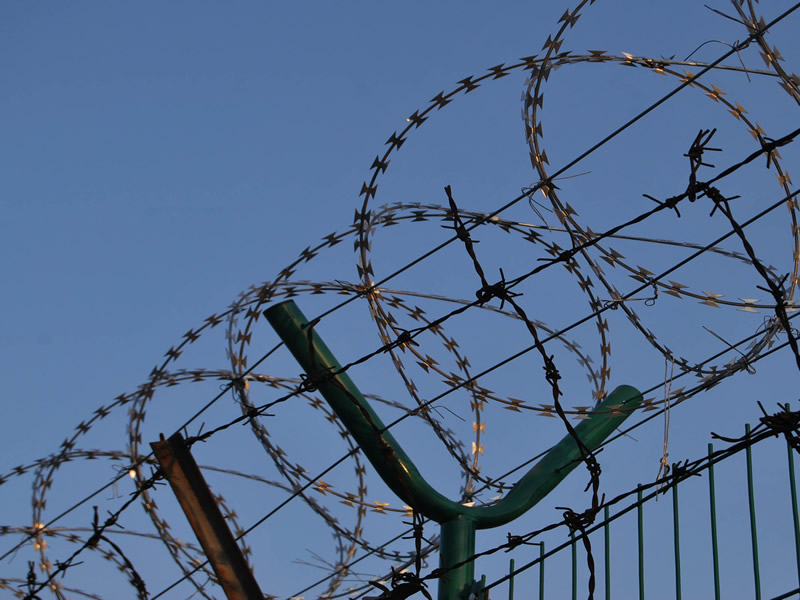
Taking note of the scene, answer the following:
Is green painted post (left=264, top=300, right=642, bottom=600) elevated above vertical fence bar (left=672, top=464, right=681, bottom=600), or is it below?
above

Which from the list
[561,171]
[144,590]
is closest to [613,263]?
[561,171]

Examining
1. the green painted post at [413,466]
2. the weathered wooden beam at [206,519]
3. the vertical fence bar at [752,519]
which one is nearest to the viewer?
the vertical fence bar at [752,519]

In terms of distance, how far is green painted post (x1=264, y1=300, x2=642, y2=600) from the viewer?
4953 millimetres

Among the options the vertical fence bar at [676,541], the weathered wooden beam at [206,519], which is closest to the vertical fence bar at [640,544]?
the vertical fence bar at [676,541]

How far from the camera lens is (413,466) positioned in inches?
205

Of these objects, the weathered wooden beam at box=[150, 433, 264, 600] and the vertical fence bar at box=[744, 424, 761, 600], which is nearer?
the vertical fence bar at box=[744, 424, 761, 600]

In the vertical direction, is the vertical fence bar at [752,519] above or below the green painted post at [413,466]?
below

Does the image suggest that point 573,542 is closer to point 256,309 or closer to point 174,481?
point 174,481

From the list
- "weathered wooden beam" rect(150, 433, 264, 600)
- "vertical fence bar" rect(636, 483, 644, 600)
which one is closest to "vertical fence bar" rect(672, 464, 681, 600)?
"vertical fence bar" rect(636, 483, 644, 600)

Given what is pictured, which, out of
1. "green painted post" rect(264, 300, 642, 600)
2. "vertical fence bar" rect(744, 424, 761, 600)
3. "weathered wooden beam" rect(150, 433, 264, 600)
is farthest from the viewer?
"green painted post" rect(264, 300, 642, 600)

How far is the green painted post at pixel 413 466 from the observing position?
495cm

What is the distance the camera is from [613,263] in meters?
4.97

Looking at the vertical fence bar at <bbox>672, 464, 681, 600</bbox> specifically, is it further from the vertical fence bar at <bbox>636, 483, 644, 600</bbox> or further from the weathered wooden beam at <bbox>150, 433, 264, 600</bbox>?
the weathered wooden beam at <bbox>150, 433, 264, 600</bbox>

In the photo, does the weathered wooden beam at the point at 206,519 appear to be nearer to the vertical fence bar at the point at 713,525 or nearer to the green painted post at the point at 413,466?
the green painted post at the point at 413,466
